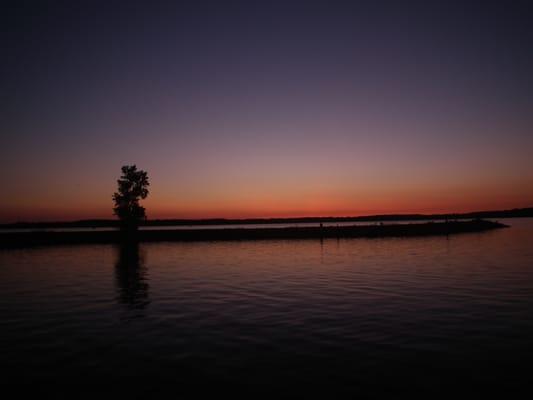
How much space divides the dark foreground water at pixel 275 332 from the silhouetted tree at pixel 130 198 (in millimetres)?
51561

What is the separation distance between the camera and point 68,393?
9992 millimetres

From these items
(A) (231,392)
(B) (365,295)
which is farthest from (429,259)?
(A) (231,392)

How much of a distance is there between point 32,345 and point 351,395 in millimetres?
11238

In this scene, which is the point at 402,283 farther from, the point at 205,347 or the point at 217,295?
the point at 205,347

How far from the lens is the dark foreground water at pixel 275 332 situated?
1073cm

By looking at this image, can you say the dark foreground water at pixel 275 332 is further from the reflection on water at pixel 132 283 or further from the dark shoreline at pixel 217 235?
the dark shoreline at pixel 217 235

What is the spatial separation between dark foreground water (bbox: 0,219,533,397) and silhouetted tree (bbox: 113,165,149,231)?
5156cm

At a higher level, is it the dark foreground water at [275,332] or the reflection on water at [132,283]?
the reflection on water at [132,283]

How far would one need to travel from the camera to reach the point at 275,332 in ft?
50.1

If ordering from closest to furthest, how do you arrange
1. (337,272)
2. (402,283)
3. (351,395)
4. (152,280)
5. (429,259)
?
1. (351,395)
2. (402,283)
3. (152,280)
4. (337,272)
5. (429,259)

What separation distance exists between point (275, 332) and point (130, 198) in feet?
240

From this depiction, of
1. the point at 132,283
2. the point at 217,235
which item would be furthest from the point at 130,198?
the point at 132,283

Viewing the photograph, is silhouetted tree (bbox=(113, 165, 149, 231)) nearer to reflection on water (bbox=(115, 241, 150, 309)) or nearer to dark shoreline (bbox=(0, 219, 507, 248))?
dark shoreline (bbox=(0, 219, 507, 248))

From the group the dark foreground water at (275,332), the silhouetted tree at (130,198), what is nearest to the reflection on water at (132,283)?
the dark foreground water at (275,332)
